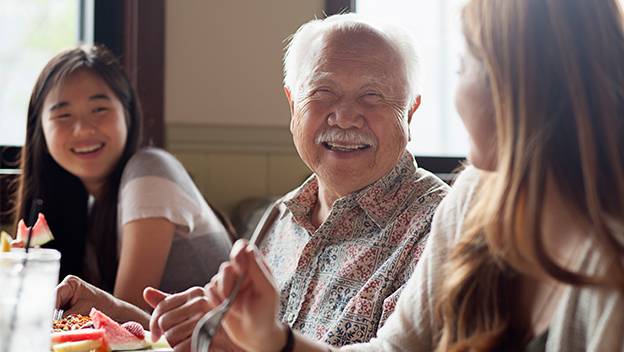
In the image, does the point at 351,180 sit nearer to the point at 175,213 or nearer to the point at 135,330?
the point at 135,330

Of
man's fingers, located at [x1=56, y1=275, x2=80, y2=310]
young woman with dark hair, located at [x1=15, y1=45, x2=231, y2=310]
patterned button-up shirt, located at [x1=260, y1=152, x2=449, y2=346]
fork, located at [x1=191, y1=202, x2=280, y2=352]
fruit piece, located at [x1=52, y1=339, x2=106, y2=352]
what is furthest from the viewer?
young woman with dark hair, located at [x1=15, y1=45, x2=231, y2=310]

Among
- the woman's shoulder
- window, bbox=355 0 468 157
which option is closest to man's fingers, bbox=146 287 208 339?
the woman's shoulder

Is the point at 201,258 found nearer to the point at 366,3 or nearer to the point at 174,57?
the point at 174,57

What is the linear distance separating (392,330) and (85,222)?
1576 millimetres

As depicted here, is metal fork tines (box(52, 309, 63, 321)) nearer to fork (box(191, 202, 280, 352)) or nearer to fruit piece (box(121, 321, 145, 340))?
fruit piece (box(121, 321, 145, 340))

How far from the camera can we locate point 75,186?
7.49 feet

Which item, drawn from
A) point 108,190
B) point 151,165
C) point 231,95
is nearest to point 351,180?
point 151,165

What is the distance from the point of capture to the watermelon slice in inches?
41.4

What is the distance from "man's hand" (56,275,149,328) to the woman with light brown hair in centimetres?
70

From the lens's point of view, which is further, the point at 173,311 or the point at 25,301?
the point at 173,311

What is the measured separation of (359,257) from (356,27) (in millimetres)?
554

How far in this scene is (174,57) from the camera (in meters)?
2.74

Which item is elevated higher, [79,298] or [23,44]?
[23,44]

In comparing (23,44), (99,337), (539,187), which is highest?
(23,44)
